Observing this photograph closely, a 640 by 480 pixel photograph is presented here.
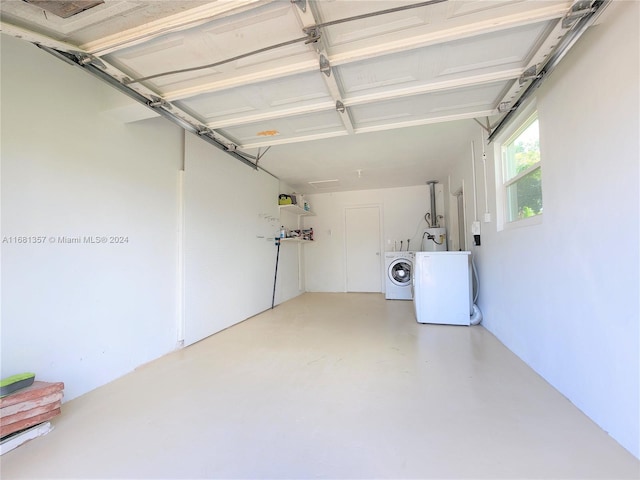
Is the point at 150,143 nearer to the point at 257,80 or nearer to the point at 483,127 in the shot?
the point at 257,80

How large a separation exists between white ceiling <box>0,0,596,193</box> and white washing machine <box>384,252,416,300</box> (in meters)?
3.25

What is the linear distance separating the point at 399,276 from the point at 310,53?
15.2 ft

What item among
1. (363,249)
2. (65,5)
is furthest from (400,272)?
(65,5)

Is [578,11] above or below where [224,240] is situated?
above

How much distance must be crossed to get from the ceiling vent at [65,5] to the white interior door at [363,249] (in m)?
5.47

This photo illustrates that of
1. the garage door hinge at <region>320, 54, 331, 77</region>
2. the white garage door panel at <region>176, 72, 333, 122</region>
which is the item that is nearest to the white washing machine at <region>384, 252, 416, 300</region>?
the white garage door panel at <region>176, 72, 333, 122</region>

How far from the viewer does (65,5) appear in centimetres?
120

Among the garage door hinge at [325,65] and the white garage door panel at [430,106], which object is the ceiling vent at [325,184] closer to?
the white garage door panel at [430,106]

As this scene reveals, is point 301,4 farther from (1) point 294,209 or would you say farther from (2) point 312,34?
(1) point 294,209

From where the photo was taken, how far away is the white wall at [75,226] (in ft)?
5.11

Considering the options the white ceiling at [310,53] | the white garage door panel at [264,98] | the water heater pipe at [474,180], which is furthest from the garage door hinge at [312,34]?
the water heater pipe at [474,180]

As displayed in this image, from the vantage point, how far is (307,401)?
5.66 ft

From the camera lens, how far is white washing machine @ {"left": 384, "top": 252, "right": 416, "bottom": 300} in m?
5.42

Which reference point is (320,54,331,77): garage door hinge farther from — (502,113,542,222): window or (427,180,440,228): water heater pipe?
(427,180,440,228): water heater pipe
